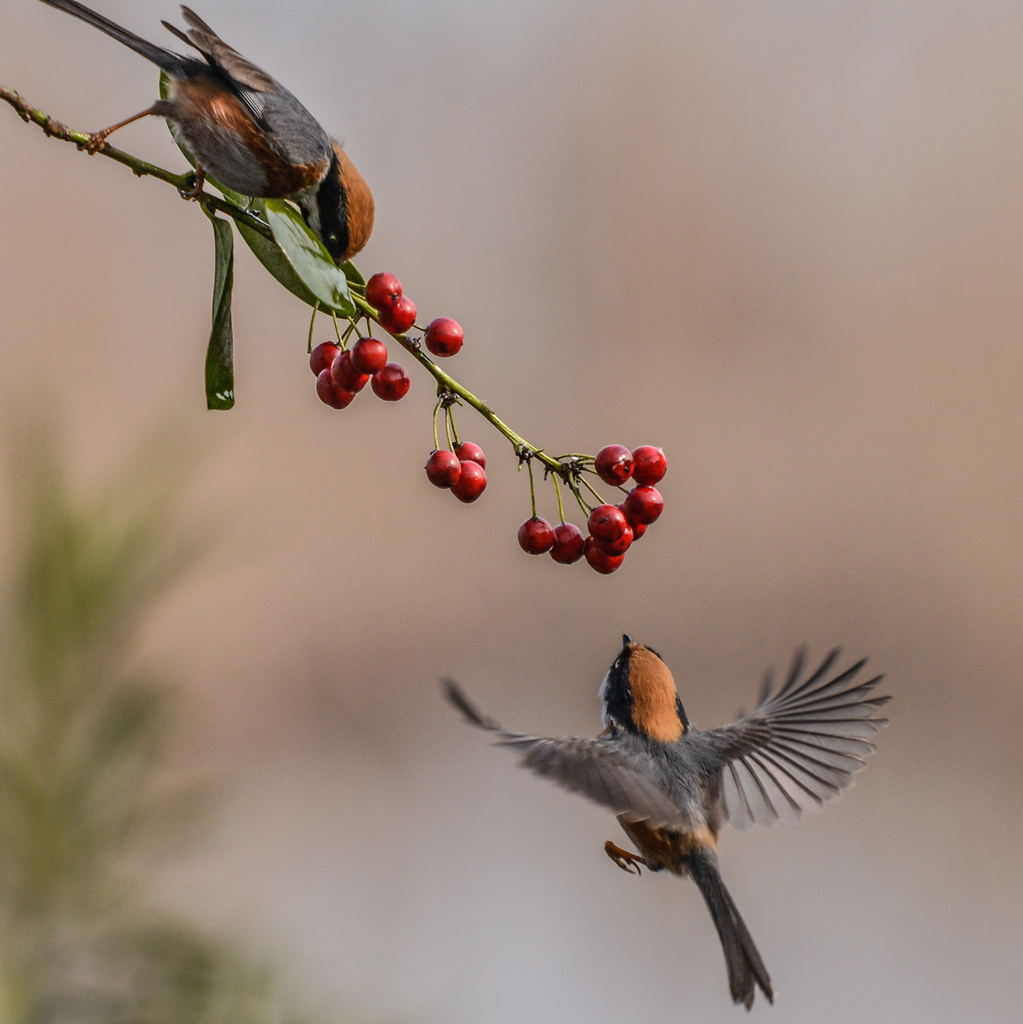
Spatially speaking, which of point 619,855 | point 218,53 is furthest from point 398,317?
point 619,855

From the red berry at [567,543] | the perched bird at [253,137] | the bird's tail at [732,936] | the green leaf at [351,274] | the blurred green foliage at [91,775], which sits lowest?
the blurred green foliage at [91,775]

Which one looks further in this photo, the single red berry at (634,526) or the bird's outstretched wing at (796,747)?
the bird's outstretched wing at (796,747)

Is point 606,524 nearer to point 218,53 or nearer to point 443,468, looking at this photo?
point 443,468

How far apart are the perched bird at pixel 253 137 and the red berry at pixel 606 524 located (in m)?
0.40

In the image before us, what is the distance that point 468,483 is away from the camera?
0.98 m

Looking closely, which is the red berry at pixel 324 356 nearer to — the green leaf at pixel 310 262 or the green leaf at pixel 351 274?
the green leaf at pixel 351 274

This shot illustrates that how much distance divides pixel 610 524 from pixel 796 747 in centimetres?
55

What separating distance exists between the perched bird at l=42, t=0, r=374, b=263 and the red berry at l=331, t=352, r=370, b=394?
0.14 metres

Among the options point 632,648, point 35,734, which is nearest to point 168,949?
point 35,734

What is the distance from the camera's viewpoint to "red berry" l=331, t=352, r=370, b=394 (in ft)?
3.06

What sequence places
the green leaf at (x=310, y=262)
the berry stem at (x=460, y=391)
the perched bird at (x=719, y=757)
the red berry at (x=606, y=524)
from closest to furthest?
the green leaf at (x=310, y=262), the berry stem at (x=460, y=391), the red berry at (x=606, y=524), the perched bird at (x=719, y=757)

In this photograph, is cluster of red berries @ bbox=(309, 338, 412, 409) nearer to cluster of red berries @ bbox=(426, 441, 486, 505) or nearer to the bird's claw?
cluster of red berries @ bbox=(426, 441, 486, 505)

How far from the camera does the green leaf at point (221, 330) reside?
2.85 ft

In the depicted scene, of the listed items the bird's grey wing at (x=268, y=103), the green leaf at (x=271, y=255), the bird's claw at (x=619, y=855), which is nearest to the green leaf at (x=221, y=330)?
the green leaf at (x=271, y=255)
